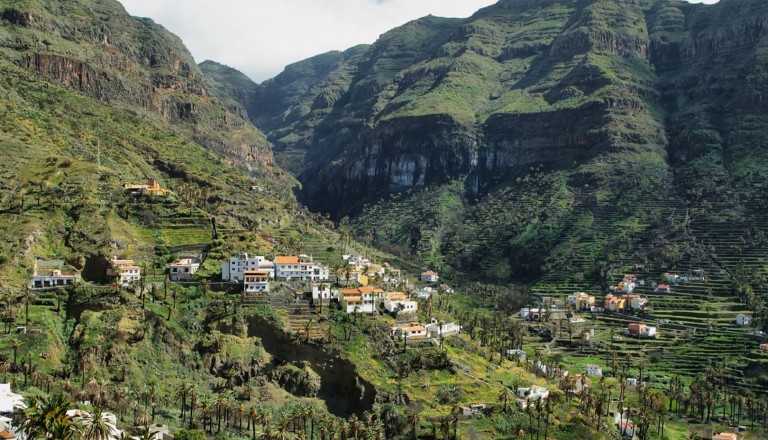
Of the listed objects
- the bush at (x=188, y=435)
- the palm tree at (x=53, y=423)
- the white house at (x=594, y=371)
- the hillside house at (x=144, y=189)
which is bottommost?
the white house at (x=594, y=371)

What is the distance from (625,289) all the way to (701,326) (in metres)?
24.4

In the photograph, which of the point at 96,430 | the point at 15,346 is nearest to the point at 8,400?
the point at 15,346

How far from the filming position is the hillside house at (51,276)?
9669 cm

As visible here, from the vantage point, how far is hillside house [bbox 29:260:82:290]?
96.7 meters

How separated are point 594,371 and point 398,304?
34731 millimetres

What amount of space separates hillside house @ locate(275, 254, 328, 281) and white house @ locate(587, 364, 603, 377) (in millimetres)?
44057

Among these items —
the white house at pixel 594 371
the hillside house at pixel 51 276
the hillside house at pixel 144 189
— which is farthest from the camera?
the hillside house at pixel 144 189

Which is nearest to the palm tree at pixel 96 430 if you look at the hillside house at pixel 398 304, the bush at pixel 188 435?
the bush at pixel 188 435

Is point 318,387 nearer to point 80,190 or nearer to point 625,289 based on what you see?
point 80,190

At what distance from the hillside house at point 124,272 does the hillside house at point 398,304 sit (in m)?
34.1

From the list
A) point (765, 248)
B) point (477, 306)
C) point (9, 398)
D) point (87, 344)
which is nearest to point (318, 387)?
point (87, 344)

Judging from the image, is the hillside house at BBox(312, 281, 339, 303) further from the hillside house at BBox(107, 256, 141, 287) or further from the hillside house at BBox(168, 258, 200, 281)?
the hillside house at BBox(107, 256, 141, 287)

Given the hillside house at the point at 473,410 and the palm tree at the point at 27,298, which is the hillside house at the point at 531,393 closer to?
the hillside house at the point at 473,410

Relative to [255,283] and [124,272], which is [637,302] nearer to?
[255,283]
